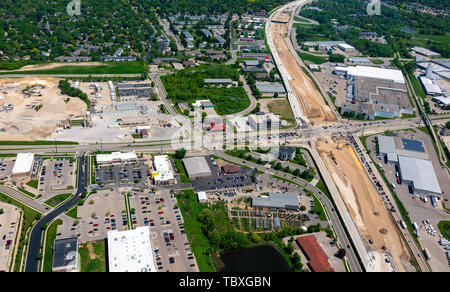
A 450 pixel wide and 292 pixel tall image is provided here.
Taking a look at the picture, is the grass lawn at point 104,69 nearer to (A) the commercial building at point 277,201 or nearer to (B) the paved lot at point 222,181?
(B) the paved lot at point 222,181

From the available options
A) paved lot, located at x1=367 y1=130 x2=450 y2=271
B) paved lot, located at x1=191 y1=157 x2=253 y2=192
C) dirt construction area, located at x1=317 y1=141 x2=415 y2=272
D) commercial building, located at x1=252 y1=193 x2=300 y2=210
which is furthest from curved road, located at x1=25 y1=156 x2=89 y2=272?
paved lot, located at x1=367 y1=130 x2=450 y2=271

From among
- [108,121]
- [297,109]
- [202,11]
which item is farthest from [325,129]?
[202,11]

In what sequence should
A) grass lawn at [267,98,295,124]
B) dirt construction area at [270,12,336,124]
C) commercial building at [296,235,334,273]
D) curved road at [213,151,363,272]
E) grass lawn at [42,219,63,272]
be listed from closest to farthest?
grass lawn at [42,219,63,272] → commercial building at [296,235,334,273] → curved road at [213,151,363,272] → grass lawn at [267,98,295,124] → dirt construction area at [270,12,336,124]

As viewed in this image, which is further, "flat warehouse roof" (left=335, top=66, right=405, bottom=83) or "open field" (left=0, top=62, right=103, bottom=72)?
"flat warehouse roof" (left=335, top=66, right=405, bottom=83)

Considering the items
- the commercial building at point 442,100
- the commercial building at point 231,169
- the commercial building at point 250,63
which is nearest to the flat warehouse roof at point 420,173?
the commercial building at point 231,169

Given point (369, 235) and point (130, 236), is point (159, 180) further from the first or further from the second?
point (369, 235)

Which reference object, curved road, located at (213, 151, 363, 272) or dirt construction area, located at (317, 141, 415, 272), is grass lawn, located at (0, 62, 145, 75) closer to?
curved road, located at (213, 151, 363, 272)
